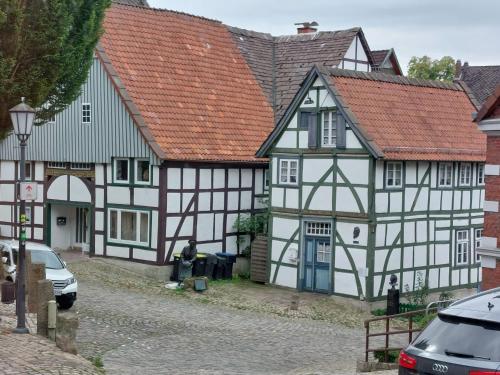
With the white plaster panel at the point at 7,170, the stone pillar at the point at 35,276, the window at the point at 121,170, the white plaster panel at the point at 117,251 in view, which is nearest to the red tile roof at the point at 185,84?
the window at the point at 121,170

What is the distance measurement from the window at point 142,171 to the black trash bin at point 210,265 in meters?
3.28

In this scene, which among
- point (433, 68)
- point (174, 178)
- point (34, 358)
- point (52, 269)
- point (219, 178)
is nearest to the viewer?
point (34, 358)

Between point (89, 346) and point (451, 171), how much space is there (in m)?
15.2

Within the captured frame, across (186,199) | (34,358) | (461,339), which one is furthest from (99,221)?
(461,339)

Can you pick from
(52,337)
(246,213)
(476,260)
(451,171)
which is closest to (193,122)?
(246,213)

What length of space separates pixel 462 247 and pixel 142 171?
11.2 metres

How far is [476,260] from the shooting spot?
102 ft

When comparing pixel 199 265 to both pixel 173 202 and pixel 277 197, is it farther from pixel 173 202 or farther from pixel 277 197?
pixel 277 197

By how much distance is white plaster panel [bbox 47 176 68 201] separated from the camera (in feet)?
104

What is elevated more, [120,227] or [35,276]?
[120,227]

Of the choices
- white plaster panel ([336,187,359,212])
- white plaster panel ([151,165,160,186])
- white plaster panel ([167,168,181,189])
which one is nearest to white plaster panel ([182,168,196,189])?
white plaster panel ([167,168,181,189])

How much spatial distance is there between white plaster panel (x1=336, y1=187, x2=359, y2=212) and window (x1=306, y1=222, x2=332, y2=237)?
80 cm

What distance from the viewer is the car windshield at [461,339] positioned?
941 centimetres

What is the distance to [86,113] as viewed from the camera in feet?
101
